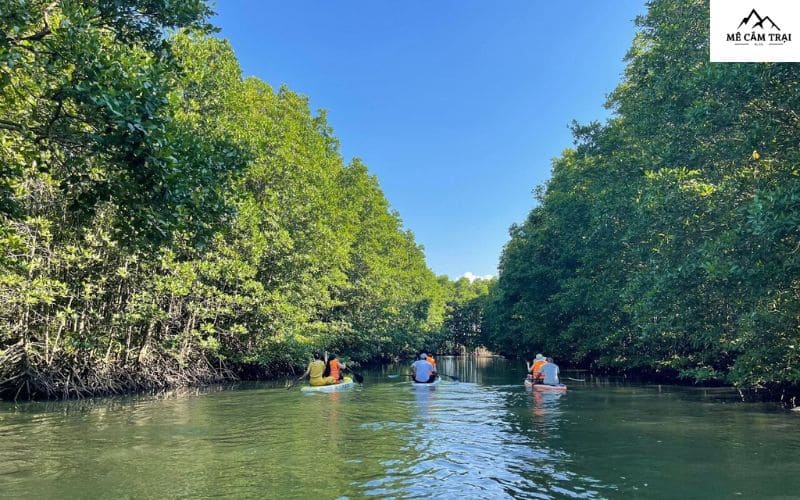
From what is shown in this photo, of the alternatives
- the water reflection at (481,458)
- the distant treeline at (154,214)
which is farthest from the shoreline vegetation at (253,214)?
the water reflection at (481,458)

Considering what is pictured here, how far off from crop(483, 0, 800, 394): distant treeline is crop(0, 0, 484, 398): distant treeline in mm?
10417

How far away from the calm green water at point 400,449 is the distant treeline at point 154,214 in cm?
305

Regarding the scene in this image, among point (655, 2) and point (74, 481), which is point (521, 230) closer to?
point (655, 2)

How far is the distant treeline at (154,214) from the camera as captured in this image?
7.41 meters

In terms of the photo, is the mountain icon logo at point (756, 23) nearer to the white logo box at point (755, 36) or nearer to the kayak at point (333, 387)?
the white logo box at point (755, 36)

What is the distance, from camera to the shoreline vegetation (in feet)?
25.8

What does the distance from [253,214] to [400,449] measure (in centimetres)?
1380

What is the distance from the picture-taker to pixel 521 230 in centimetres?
5175

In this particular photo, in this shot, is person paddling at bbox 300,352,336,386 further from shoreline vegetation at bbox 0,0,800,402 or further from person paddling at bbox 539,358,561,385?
person paddling at bbox 539,358,561,385

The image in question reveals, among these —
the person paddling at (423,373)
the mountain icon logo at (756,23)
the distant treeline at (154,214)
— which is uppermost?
the mountain icon logo at (756,23)

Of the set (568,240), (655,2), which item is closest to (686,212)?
(655,2)

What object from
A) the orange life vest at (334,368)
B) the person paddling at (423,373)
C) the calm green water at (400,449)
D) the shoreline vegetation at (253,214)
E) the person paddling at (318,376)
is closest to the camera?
the calm green water at (400,449)

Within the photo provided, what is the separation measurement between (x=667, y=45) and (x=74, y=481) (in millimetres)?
18964

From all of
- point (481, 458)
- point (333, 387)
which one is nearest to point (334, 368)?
point (333, 387)
